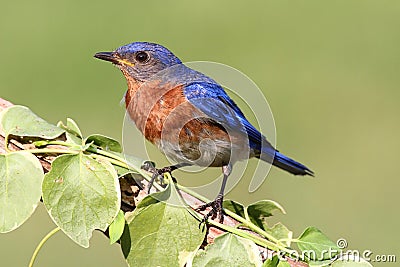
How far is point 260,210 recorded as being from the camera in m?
2.66

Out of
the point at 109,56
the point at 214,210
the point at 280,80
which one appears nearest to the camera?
the point at 214,210

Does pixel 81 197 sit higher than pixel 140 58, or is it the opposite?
pixel 140 58

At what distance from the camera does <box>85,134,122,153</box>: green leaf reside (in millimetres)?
2543

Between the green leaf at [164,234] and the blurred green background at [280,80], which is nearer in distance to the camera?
the green leaf at [164,234]

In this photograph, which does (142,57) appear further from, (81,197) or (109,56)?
(81,197)

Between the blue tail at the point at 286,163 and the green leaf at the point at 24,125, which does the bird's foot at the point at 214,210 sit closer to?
the green leaf at the point at 24,125

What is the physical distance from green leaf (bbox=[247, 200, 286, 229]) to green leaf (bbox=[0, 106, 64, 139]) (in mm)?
633

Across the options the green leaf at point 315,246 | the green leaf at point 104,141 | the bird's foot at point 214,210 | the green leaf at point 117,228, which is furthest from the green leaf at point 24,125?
the green leaf at point 315,246

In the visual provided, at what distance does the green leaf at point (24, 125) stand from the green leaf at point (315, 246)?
78 cm

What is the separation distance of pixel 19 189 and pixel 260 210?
29.4 inches

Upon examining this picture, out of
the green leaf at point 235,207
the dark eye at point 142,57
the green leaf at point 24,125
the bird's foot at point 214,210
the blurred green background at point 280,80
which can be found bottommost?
the bird's foot at point 214,210

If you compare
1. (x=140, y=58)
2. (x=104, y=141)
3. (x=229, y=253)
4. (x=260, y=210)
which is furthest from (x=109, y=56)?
(x=229, y=253)

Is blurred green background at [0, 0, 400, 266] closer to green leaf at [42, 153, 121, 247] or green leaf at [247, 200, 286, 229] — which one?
green leaf at [247, 200, 286, 229]

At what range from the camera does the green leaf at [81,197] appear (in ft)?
7.81
